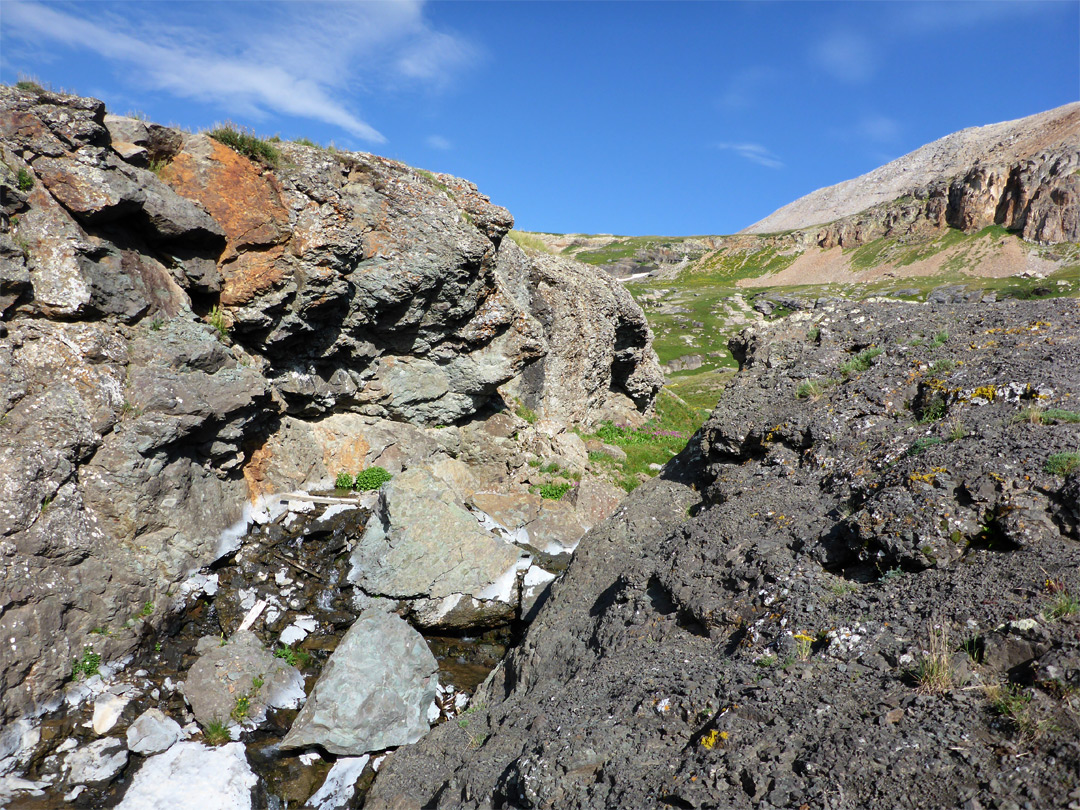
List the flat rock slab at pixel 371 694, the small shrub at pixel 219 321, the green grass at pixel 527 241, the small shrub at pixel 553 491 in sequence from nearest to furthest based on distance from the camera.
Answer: the flat rock slab at pixel 371 694 < the small shrub at pixel 219 321 < the small shrub at pixel 553 491 < the green grass at pixel 527 241

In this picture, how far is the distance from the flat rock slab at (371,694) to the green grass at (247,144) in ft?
42.2

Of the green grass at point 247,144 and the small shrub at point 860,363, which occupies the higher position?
the green grass at point 247,144

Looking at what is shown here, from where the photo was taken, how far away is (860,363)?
1095cm

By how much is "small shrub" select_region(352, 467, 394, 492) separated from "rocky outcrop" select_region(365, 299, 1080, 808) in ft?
28.6

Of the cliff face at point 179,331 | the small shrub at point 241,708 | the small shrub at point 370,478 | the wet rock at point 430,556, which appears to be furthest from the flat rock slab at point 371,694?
the small shrub at point 370,478

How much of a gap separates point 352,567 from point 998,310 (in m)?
15.1

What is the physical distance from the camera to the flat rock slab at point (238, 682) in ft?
34.7

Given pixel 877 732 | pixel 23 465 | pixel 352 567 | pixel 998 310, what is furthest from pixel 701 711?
pixel 23 465

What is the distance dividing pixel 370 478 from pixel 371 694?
8563 millimetres

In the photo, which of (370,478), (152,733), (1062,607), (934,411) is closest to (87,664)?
(152,733)

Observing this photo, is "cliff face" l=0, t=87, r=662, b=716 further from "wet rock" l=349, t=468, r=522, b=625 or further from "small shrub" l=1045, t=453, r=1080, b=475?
"small shrub" l=1045, t=453, r=1080, b=475

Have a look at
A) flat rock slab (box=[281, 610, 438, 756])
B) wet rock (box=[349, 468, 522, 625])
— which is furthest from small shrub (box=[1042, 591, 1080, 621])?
wet rock (box=[349, 468, 522, 625])

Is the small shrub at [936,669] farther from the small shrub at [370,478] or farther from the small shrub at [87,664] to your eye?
the small shrub at [370,478]

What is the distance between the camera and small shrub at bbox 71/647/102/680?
34.4 ft
